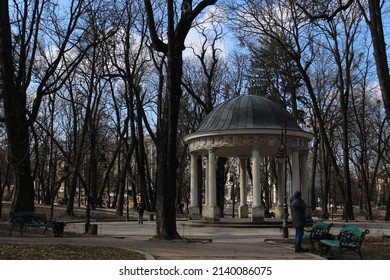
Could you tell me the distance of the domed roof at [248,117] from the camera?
2458 cm

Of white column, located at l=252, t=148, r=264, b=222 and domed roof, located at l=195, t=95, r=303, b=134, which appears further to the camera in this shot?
domed roof, located at l=195, t=95, r=303, b=134

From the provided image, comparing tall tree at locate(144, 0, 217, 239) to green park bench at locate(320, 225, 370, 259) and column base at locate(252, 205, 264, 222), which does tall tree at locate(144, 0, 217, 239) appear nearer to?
green park bench at locate(320, 225, 370, 259)

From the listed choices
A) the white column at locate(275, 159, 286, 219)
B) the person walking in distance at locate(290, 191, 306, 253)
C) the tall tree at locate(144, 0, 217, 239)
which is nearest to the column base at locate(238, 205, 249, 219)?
the white column at locate(275, 159, 286, 219)

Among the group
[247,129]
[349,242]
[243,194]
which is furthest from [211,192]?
[349,242]

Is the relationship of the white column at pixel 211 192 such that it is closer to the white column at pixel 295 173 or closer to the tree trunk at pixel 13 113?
the white column at pixel 295 173

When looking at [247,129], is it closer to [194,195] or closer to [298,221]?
→ [194,195]

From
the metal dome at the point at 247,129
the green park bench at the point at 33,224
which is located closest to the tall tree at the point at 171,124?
→ the green park bench at the point at 33,224

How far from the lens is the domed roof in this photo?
24.6 meters

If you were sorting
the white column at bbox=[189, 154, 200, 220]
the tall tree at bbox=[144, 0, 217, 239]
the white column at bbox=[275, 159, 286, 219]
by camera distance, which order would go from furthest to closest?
1. the white column at bbox=[275, 159, 286, 219]
2. the white column at bbox=[189, 154, 200, 220]
3. the tall tree at bbox=[144, 0, 217, 239]

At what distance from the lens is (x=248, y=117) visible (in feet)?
82.4

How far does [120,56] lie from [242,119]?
13.1m

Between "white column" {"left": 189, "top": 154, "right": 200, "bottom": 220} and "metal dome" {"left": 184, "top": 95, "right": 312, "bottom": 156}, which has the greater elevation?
"metal dome" {"left": 184, "top": 95, "right": 312, "bottom": 156}

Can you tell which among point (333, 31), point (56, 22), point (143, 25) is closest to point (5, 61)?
point (56, 22)

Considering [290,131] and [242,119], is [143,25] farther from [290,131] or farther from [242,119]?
[290,131]
